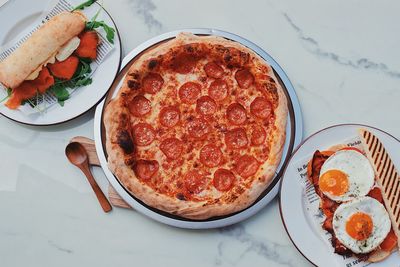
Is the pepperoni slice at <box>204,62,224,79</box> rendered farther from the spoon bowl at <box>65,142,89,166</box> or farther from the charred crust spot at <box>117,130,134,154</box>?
the spoon bowl at <box>65,142,89,166</box>

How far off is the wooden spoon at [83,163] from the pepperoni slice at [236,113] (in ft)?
2.02

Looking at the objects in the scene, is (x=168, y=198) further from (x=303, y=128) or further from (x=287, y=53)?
(x=287, y=53)

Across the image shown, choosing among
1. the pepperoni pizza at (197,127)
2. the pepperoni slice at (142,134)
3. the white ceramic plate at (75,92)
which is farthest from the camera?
the white ceramic plate at (75,92)

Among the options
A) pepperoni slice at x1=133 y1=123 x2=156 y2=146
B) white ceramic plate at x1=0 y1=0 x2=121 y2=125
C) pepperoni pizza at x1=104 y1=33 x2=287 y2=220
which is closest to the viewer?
pepperoni pizza at x1=104 y1=33 x2=287 y2=220

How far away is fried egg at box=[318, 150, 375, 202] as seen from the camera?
7.63 ft

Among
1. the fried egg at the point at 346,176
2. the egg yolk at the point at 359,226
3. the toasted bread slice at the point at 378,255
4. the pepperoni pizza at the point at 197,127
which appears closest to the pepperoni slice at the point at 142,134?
the pepperoni pizza at the point at 197,127

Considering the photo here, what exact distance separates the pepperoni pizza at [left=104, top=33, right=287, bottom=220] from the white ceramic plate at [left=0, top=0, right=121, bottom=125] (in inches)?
7.3

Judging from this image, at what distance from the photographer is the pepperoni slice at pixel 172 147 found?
236 centimetres

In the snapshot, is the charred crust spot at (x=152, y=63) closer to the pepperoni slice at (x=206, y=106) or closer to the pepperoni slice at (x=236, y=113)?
the pepperoni slice at (x=206, y=106)

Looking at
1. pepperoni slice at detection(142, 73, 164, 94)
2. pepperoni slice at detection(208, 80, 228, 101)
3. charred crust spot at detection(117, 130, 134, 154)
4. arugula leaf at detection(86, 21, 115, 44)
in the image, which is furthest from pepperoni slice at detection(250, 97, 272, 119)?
arugula leaf at detection(86, 21, 115, 44)

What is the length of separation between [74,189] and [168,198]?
50cm

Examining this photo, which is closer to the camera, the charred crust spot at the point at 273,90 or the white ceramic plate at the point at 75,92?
the charred crust spot at the point at 273,90

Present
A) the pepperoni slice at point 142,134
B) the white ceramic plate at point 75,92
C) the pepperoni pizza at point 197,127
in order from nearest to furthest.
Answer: the pepperoni pizza at point 197,127 < the pepperoni slice at point 142,134 < the white ceramic plate at point 75,92

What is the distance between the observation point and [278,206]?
96.1 inches
